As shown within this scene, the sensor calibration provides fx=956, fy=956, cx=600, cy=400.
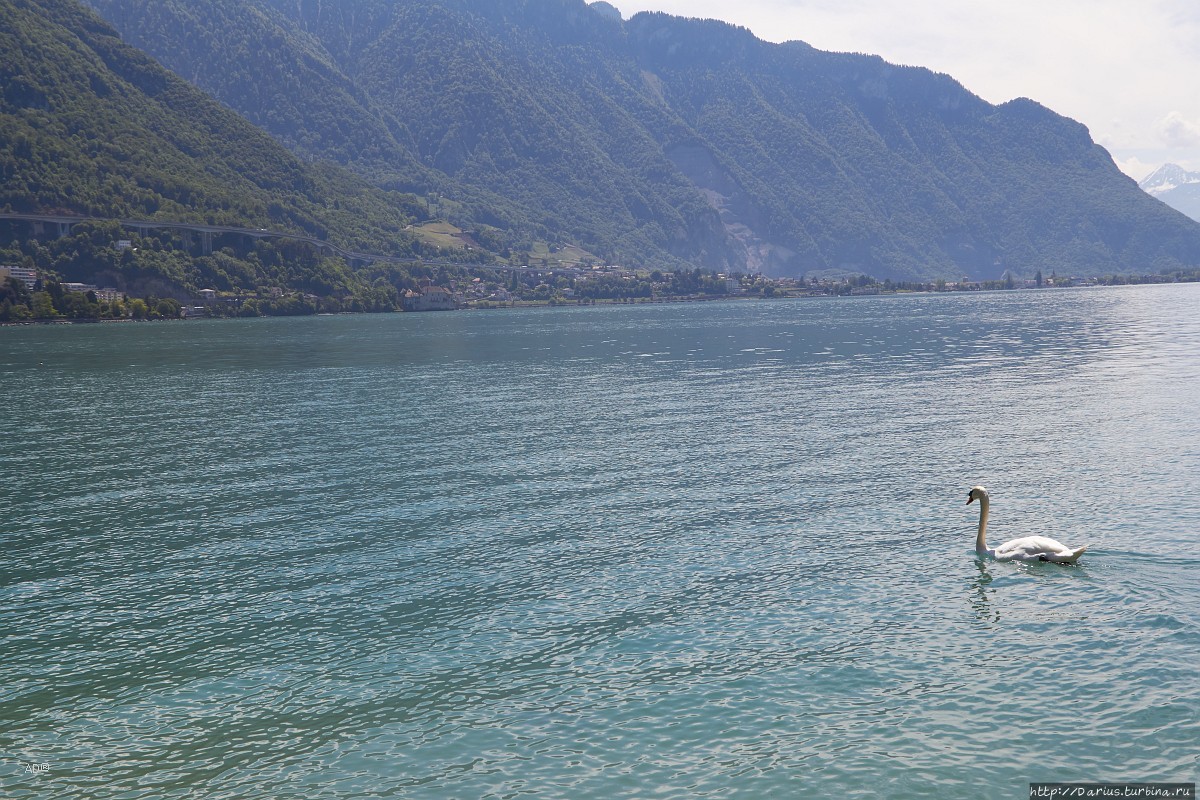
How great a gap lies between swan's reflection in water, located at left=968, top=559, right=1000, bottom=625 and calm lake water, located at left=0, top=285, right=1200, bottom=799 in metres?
0.14

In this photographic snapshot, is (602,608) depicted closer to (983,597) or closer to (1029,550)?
(983,597)

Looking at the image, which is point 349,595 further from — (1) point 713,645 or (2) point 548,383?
(2) point 548,383

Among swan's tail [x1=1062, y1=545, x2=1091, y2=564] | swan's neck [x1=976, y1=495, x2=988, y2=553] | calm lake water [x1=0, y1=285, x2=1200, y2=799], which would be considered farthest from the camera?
swan's neck [x1=976, y1=495, x2=988, y2=553]

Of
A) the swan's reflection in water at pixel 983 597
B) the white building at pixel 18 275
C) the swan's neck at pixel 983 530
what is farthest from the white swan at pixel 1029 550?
the white building at pixel 18 275

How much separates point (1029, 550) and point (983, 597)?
2.78 meters

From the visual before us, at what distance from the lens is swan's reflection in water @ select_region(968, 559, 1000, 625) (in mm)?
19406

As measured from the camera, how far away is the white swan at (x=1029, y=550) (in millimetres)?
22161

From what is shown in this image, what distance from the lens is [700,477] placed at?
34125 millimetres

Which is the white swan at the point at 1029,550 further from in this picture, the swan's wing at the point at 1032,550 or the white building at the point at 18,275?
the white building at the point at 18,275

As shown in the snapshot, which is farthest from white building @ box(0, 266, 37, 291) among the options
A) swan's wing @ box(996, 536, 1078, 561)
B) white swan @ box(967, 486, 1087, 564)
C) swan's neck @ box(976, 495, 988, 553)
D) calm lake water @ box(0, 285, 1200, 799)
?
swan's wing @ box(996, 536, 1078, 561)

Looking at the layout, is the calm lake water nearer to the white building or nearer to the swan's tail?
the swan's tail

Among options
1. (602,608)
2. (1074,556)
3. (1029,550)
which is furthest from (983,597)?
(602,608)

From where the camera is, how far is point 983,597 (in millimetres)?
20531

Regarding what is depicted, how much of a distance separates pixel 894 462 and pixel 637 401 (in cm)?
2427
